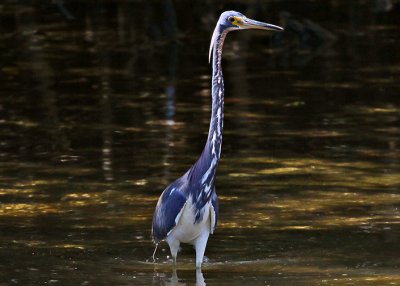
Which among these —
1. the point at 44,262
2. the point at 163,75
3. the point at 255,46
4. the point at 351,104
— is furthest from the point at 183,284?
the point at 255,46

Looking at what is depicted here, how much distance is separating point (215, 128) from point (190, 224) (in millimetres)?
749

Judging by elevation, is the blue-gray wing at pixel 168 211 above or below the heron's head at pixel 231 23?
below

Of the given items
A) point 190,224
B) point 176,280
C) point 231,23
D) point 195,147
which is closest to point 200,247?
point 190,224

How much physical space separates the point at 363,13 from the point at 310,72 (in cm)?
794

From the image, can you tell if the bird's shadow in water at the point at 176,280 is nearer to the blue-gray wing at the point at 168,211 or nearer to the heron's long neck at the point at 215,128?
the blue-gray wing at the point at 168,211

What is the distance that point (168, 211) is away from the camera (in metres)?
8.83

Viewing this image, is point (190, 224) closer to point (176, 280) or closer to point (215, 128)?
point (176, 280)

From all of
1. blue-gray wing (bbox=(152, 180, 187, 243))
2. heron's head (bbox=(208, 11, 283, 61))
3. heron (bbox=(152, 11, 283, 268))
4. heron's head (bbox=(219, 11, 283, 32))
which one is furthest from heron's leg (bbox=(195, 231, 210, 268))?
heron's head (bbox=(219, 11, 283, 32))

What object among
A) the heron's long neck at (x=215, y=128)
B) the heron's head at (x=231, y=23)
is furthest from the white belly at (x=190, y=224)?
the heron's head at (x=231, y=23)

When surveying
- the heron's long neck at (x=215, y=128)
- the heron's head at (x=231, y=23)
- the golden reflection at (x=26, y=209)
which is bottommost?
the golden reflection at (x=26, y=209)

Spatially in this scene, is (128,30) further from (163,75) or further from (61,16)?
(163,75)

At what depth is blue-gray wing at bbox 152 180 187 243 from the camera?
8.80 metres

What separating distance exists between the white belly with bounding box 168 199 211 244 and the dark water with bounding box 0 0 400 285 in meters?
0.29

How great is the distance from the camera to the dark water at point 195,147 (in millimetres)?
9094
